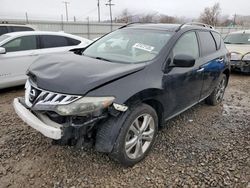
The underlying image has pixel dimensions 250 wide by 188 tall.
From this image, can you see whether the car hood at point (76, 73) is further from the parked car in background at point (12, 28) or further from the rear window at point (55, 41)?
the parked car in background at point (12, 28)

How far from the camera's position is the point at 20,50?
559 centimetres

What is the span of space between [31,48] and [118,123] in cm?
425

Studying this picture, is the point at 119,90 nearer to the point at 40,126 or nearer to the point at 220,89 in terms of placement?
the point at 40,126

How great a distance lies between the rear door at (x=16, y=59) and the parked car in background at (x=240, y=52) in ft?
20.2

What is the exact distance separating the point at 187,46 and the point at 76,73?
1.90 m

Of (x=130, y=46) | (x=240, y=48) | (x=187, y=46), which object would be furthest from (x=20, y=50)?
(x=240, y=48)

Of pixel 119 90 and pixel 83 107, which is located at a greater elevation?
pixel 119 90

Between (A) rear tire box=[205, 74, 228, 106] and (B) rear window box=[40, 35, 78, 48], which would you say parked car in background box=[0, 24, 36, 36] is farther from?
(A) rear tire box=[205, 74, 228, 106]

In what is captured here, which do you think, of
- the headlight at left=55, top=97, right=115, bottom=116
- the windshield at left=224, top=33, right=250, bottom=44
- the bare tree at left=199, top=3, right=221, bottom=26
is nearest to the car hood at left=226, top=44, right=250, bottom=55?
the windshield at left=224, top=33, right=250, bottom=44

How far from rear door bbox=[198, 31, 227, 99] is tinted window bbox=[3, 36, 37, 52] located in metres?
4.00

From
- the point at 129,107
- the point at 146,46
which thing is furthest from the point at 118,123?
the point at 146,46

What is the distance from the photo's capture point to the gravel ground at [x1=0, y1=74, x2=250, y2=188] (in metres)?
2.60

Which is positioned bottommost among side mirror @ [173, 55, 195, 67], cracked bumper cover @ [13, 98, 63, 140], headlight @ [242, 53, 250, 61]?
headlight @ [242, 53, 250, 61]

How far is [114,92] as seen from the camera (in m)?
2.39
